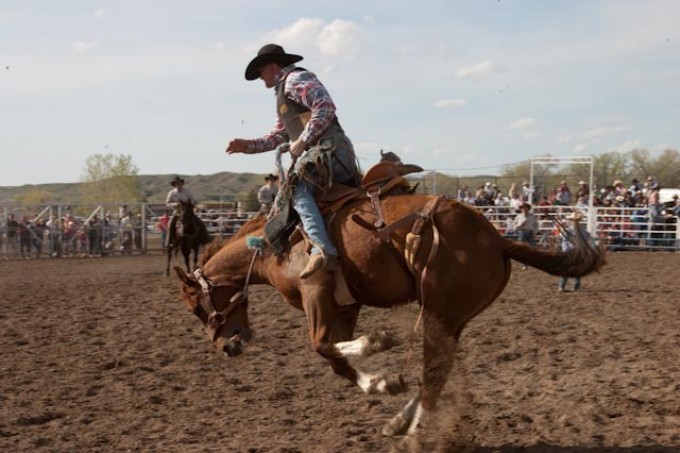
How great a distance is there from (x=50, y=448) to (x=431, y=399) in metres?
2.25

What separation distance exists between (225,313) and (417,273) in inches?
60.6

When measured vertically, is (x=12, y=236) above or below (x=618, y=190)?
below

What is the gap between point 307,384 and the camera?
639cm

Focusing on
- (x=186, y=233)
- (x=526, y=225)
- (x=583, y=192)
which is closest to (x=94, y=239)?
(x=186, y=233)

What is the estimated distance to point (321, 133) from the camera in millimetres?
4996

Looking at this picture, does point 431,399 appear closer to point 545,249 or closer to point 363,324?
point 545,249

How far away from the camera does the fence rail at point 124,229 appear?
21594 millimetres

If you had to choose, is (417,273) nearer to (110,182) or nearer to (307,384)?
(307,384)

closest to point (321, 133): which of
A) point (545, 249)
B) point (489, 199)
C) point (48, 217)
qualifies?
point (545, 249)

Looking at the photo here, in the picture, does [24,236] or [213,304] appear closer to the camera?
[213,304]

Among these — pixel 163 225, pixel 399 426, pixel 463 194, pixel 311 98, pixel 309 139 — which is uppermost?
A: pixel 311 98

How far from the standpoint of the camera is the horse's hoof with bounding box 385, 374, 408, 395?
4.36m

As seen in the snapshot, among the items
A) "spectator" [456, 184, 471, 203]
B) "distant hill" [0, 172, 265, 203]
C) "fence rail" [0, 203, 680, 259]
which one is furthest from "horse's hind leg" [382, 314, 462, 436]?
"distant hill" [0, 172, 265, 203]

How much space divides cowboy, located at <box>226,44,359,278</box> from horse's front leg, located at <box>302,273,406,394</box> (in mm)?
122
